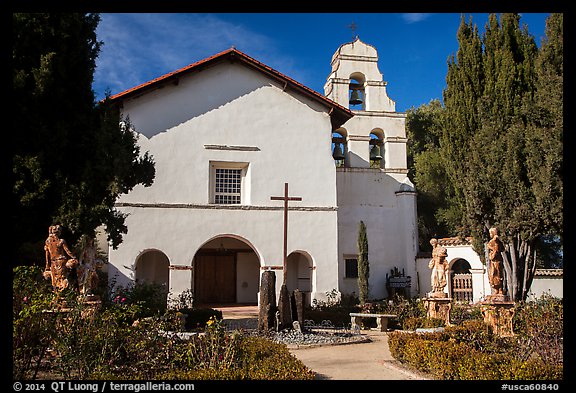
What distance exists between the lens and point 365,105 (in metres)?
25.0

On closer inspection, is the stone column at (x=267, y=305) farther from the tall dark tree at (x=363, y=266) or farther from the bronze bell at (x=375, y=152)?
the bronze bell at (x=375, y=152)

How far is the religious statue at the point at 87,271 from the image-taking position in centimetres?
1039

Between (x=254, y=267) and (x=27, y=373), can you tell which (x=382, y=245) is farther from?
(x=27, y=373)

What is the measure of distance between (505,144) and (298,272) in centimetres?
1152

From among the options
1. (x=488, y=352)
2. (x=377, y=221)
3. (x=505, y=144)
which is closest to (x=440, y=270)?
(x=505, y=144)

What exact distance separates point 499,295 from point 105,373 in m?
9.83

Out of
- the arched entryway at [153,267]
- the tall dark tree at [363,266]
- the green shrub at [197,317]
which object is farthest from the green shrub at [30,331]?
the tall dark tree at [363,266]

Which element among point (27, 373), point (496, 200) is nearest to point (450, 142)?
point (496, 200)

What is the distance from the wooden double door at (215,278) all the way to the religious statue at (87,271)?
40.1 ft

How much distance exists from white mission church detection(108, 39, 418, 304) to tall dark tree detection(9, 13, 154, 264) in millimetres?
7070

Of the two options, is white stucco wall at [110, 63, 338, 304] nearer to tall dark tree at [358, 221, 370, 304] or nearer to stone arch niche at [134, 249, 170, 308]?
stone arch niche at [134, 249, 170, 308]

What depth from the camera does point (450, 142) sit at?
58.4ft

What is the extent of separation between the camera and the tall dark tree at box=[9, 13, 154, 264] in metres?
11.6

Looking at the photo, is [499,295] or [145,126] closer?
[499,295]
